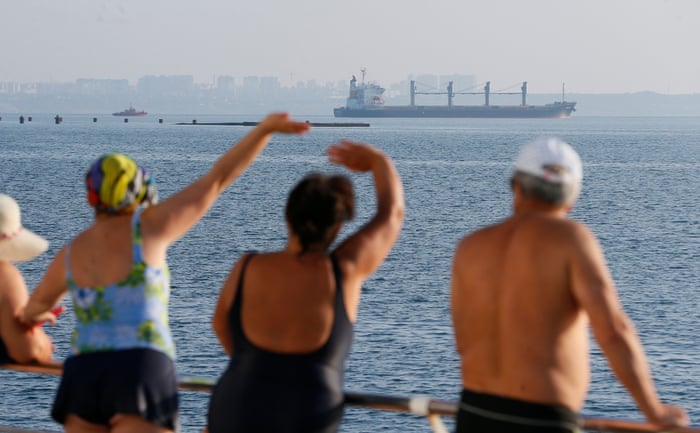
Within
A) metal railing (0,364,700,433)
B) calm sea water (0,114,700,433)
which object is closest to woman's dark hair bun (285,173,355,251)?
metal railing (0,364,700,433)

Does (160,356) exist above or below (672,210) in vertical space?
above

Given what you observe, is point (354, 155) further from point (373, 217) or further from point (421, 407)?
point (421, 407)

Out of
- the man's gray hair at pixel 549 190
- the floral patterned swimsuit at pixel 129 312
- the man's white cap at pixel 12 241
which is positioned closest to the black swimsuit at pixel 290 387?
the floral patterned swimsuit at pixel 129 312

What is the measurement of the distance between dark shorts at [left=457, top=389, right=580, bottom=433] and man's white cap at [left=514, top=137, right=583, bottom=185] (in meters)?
0.60

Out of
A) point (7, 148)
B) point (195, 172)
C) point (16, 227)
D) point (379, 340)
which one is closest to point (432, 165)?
point (195, 172)

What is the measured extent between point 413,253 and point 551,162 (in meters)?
41.1

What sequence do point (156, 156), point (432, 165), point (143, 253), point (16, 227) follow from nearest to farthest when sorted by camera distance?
point (143, 253), point (16, 227), point (432, 165), point (156, 156)

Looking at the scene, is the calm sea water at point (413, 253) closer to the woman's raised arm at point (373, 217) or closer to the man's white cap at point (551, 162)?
the woman's raised arm at point (373, 217)

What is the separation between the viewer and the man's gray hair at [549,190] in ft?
11.2

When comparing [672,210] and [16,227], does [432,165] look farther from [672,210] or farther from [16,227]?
[16,227]

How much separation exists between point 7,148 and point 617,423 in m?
126

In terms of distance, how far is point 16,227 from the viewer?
4176mm

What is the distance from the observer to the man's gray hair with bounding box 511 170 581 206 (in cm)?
340

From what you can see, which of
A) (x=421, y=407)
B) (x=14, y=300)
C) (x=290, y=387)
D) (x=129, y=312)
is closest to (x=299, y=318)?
(x=290, y=387)
